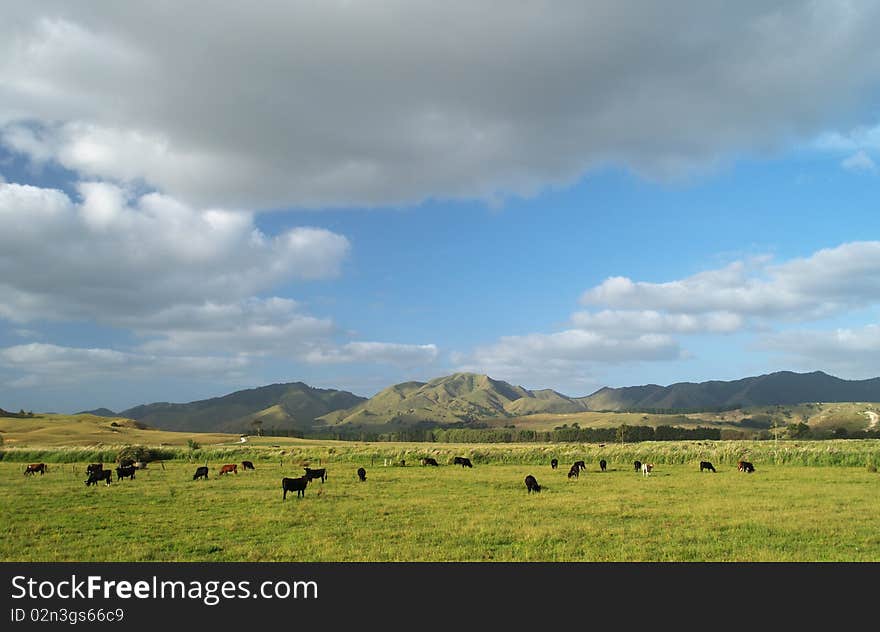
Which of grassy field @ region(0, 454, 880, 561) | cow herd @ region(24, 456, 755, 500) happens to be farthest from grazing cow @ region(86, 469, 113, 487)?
grassy field @ region(0, 454, 880, 561)

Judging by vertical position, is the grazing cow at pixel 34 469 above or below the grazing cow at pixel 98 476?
below

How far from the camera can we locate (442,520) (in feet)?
76.2

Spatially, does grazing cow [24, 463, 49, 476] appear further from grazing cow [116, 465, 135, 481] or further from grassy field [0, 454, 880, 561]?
grazing cow [116, 465, 135, 481]

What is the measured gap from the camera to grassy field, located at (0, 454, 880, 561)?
57.8 feet

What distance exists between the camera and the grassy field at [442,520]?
17.6 m

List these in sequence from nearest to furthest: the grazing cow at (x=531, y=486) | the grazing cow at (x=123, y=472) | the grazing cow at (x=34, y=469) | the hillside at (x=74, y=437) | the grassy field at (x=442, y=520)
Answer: the grassy field at (x=442, y=520), the grazing cow at (x=531, y=486), the grazing cow at (x=123, y=472), the grazing cow at (x=34, y=469), the hillside at (x=74, y=437)

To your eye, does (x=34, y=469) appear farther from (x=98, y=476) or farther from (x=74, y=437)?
(x=74, y=437)

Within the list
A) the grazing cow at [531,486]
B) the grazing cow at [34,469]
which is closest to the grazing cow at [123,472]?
the grazing cow at [34,469]

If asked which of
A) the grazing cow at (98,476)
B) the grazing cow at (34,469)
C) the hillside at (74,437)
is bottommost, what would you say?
the hillside at (74,437)

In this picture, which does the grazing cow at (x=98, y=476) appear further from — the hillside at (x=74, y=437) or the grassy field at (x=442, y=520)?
the hillside at (x=74, y=437)

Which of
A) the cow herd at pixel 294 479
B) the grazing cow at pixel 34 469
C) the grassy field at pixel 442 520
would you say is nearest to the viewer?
the grassy field at pixel 442 520
